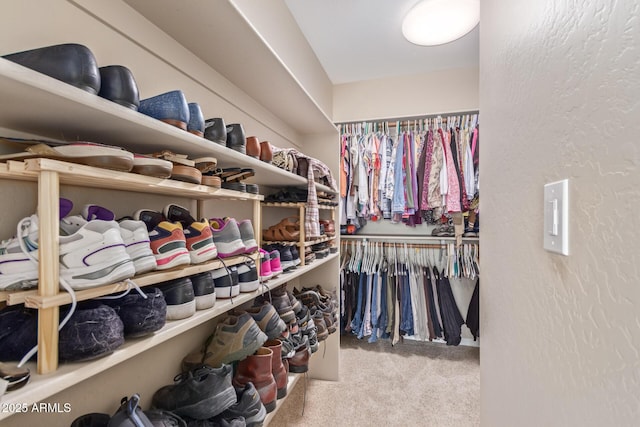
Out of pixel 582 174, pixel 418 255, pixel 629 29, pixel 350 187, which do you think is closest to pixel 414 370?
pixel 418 255

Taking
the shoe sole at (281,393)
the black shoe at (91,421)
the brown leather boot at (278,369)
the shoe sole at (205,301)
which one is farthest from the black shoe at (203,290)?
the shoe sole at (281,393)

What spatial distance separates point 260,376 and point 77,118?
38.8 inches

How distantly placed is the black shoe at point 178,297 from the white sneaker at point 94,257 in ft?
0.60

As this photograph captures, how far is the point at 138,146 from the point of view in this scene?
32.8 inches

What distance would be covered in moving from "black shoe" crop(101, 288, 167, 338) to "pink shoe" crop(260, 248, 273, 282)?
47 cm

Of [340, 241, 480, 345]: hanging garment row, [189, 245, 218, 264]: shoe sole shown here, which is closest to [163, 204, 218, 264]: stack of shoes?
[189, 245, 218, 264]: shoe sole

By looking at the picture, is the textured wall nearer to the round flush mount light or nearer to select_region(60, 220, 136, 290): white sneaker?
select_region(60, 220, 136, 290): white sneaker

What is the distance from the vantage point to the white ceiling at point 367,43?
194 cm

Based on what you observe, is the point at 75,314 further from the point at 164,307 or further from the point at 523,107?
the point at 523,107

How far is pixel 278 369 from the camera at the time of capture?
4.01 ft

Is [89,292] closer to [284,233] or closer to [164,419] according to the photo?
[164,419]

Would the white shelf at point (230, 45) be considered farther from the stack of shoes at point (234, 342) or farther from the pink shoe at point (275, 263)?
the stack of shoes at point (234, 342)

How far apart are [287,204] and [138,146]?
2.85 feet

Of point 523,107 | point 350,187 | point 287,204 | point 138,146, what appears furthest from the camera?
point 350,187
